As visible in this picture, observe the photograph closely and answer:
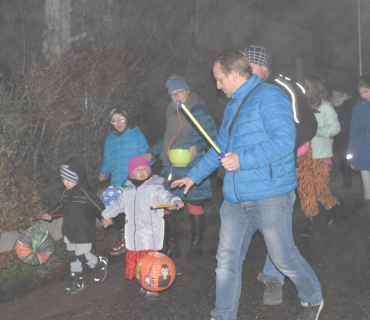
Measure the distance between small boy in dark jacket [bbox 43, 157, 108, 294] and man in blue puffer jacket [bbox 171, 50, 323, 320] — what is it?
4.95 ft

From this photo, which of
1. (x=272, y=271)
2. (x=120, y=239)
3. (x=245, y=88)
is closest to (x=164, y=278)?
(x=272, y=271)

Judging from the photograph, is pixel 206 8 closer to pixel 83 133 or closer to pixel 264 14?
pixel 83 133

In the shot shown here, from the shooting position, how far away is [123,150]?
16.9 feet

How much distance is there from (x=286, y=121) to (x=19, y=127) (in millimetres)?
3436

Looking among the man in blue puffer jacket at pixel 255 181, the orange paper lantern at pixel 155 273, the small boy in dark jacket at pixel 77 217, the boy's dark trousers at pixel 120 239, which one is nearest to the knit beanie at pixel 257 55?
the man in blue puffer jacket at pixel 255 181

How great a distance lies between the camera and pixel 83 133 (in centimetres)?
602

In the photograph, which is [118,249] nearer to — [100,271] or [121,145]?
[100,271]

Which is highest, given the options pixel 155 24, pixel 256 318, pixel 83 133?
pixel 155 24

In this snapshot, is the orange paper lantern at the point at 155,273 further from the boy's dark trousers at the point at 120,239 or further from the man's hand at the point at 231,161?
the boy's dark trousers at the point at 120,239

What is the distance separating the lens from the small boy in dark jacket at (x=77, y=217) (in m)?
4.31

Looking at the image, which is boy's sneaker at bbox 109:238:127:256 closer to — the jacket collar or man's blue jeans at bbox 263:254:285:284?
man's blue jeans at bbox 263:254:285:284

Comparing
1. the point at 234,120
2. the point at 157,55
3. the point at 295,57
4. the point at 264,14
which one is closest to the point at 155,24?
the point at 157,55

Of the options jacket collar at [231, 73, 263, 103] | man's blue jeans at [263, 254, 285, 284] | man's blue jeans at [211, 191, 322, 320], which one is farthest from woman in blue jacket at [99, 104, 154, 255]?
jacket collar at [231, 73, 263, 103]

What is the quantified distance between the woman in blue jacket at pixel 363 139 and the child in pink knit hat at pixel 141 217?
2.45 metres
